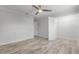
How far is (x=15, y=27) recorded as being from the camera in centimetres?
256

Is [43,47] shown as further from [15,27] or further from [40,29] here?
[15,27]

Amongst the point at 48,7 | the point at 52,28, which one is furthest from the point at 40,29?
the point at 48,7

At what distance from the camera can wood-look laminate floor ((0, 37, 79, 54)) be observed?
92.0 inches

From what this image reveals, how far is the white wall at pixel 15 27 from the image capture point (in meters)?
2.48

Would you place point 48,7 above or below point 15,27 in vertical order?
above

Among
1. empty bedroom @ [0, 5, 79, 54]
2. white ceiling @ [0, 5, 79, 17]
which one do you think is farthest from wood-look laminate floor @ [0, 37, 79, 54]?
white ceiling @ [0, 5, 79, 17]

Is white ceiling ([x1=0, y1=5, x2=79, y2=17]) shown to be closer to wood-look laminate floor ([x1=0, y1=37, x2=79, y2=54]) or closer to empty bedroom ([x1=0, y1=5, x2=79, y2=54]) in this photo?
empty bedroom ([x1=0, y1=5, x2=79, y2=54])

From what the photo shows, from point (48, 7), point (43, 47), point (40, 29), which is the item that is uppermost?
point (48, 7)

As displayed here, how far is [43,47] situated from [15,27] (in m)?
0.97

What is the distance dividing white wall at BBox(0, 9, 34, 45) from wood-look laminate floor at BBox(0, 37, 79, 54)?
186mm

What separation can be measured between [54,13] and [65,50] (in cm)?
102

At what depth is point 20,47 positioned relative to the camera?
2398 mm
